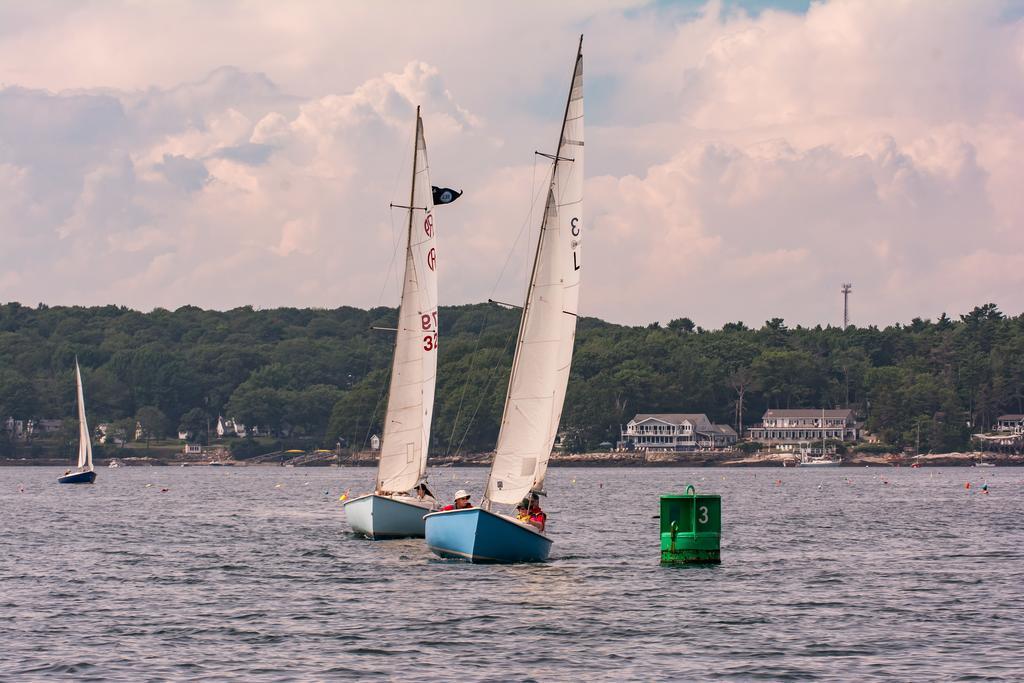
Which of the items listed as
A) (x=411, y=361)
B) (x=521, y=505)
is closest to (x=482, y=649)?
(x=521, y=505)

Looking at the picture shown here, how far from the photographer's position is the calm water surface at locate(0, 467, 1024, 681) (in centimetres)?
3191

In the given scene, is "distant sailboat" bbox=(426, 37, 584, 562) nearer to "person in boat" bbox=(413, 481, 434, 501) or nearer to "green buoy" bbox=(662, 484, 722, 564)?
"green buoy" bbox=(662, 484, 722, 564)

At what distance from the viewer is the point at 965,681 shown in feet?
97.7

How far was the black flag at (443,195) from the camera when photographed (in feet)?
206

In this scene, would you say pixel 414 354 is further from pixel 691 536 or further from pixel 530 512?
pixel 691 536

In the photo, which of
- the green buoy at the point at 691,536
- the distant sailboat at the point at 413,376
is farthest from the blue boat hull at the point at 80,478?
the green buoy at the point at 691,536

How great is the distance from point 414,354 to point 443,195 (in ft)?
23.2

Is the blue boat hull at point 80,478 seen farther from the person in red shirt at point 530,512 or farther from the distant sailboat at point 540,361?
the distant sailboat at point 540,361

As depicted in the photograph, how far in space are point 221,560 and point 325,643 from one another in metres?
21.9

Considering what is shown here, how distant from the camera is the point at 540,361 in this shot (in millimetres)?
47281

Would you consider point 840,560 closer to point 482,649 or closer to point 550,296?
point 550,296

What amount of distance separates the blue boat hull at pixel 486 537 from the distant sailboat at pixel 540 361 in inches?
1.3

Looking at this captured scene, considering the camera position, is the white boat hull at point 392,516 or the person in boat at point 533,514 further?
the white boat hull at point 392,516

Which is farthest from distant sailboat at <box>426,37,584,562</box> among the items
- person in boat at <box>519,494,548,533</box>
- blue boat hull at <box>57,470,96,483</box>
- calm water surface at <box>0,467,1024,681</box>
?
blue boat hull at <box>57,470,96,483</box>
